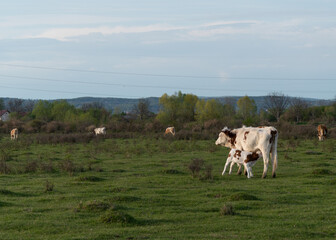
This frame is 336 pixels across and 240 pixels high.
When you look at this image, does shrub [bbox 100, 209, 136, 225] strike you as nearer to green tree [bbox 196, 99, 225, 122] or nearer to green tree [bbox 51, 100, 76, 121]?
green tree [bbox 196, 99, 225, 122]

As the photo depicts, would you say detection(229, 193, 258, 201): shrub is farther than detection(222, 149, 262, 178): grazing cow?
No

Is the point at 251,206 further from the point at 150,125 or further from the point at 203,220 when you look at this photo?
the point at 150,125

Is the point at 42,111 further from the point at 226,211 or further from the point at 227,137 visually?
the point at 226,211

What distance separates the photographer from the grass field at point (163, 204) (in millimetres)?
9867

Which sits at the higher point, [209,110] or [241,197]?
[209,110]

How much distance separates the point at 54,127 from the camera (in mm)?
58562

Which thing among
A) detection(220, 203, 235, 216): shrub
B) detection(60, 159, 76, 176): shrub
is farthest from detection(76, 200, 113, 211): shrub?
detection(60, 159, 76, 176): shrub

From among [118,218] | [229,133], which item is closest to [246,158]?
[229,133]

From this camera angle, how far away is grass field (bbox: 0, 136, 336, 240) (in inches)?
388

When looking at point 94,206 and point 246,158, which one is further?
point 246,158

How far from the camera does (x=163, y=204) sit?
1278 centimetres

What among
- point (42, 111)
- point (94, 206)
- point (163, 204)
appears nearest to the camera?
Answer: point (94, 206)

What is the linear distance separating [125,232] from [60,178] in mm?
9078

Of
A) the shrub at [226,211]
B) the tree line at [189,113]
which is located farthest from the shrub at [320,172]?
the tree line at [189,113]
